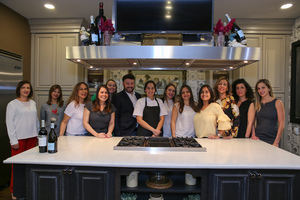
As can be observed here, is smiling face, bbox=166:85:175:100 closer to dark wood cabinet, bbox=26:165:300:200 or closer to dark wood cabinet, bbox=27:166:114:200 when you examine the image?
dark wood cabinet, bbox=26:165:300:200

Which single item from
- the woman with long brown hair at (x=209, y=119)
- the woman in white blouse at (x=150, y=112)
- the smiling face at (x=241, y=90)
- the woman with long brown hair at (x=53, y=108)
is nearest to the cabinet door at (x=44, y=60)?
the woman with long brown hair at (x=53, y=108)

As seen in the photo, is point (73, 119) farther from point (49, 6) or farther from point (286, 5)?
point (286, 5)

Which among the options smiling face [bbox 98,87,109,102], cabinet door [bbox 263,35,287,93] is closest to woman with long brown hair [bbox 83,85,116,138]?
smiling face [bbox 98,87,109,102]

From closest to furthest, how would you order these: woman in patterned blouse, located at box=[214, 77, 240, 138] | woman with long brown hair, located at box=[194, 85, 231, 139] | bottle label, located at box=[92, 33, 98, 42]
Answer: bottle label, located at box=[92, 33, 98, 42], woman with long brown hair, located at box=[194, 85, 231, 139], woman in patterned blouse, located at box=[214, 77, 240, 138]

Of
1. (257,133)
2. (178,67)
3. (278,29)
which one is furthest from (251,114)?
(278,29)

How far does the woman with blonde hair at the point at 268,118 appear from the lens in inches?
102

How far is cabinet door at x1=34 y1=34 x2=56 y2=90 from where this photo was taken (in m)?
3.87

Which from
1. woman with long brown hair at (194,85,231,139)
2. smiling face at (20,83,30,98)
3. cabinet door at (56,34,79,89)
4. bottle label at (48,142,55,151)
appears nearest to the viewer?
bottle label at (48,142,55,151)

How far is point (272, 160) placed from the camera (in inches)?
63.9

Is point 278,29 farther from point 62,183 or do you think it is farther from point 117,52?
point 62,183

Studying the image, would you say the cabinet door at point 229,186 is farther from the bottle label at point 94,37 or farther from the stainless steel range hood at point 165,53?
the bottle label at point 94,37

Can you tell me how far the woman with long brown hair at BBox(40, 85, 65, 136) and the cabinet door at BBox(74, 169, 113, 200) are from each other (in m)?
1.71

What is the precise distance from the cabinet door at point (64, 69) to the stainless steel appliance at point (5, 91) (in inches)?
27.4

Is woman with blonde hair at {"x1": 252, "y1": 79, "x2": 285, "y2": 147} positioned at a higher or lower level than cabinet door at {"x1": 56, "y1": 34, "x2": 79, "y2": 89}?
lower
